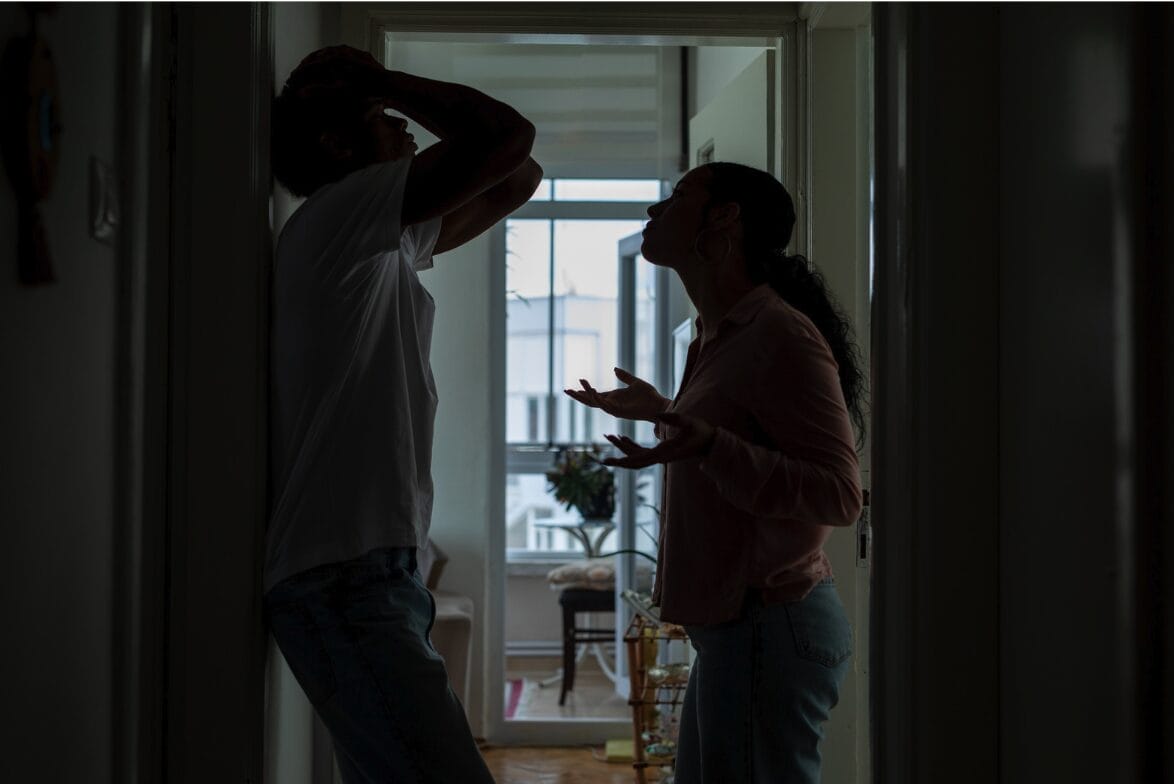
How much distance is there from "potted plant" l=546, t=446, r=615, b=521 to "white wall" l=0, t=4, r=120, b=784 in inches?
154

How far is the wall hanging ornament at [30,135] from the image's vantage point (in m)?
0.94

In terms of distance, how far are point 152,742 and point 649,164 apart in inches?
141

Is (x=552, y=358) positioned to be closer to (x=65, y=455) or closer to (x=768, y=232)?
(x=768, y=232)

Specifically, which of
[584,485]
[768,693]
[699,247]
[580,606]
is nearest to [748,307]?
[699,247]

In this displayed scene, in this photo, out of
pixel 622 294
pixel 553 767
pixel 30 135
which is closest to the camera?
pixel 30 135

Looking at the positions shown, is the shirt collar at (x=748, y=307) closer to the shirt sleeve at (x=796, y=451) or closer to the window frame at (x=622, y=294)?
the shirt sleeve at (x=796, y=451)

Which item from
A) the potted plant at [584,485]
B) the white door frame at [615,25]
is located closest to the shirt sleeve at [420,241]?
the white door frame at [615,25]

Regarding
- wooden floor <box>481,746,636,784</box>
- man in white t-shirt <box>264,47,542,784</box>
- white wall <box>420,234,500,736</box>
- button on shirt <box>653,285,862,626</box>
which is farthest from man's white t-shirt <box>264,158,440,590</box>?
white wall <box>420,234,500,736</box>

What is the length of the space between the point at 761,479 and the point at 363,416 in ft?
1.76

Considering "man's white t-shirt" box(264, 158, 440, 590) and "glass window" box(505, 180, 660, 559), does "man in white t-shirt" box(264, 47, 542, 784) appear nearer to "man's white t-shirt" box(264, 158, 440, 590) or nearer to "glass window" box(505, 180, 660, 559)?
"man's white t-shirt" box(264, 158, 440, 590)

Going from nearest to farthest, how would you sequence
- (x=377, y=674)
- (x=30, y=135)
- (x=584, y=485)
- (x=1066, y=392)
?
(x=30, y=135) < (x=1066, y=392) < (x=377, y=674) < (x=584, y=485)

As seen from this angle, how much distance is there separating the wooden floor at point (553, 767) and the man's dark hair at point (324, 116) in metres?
2.63

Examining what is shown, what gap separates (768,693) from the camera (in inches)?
55.1

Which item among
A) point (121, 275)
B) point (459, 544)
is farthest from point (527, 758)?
point (121, 275)
